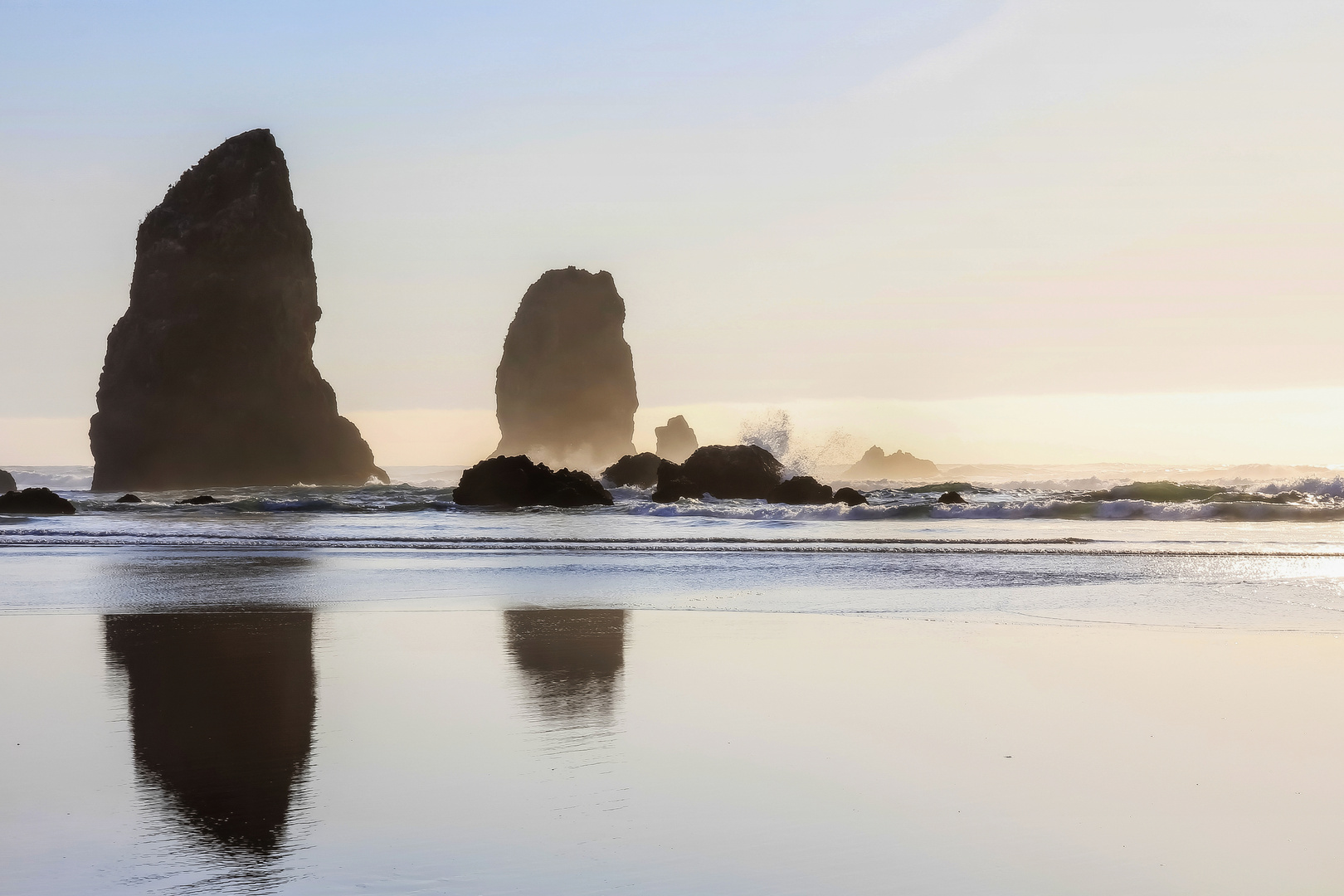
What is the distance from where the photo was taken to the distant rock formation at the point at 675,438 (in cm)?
10856

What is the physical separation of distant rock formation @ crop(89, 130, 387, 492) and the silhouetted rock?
41009 mm

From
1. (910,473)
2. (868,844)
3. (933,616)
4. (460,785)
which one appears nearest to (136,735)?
(460,785)

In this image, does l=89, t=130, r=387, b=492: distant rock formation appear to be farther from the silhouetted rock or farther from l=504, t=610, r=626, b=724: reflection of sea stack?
l=504, t=610, r=626, b=724: reflection of sea stack

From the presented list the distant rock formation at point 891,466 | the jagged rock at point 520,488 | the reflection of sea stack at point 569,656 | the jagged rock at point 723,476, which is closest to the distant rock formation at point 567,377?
the distant rock formation at point 891,466

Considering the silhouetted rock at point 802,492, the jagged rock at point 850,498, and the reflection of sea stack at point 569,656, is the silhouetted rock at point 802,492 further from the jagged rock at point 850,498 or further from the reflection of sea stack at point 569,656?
the reflection of sea stack at point 569,656

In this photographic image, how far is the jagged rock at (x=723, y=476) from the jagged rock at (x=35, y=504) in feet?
63.6

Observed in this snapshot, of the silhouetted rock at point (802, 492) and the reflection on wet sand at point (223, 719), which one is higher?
the silhouetted rock at point (802, 492)

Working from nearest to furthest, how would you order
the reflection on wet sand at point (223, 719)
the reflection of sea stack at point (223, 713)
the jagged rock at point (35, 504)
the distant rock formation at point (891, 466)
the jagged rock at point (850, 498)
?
the reflection on wet sand at point (223, 719) → the reflection of sea stack at point (223, 713) → the jagged rock at point (35, 504) → the jagged rock at point (850, 498) → the distant rock formation at point (891, 466)

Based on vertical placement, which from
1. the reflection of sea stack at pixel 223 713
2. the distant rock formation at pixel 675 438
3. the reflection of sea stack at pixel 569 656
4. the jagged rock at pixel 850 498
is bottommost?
the reflection of sea stack at pixel 569 656

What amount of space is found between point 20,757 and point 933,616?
6.73 meters

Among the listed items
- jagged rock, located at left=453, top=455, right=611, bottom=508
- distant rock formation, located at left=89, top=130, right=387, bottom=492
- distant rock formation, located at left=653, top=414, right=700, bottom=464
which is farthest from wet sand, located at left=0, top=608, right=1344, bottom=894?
distant rock formation, located at left=653, top=414, right=700, bottom=464

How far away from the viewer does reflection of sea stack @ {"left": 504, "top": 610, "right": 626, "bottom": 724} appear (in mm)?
5223

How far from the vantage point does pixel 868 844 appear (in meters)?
3.12

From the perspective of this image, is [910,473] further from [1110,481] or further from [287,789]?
[287,789]
